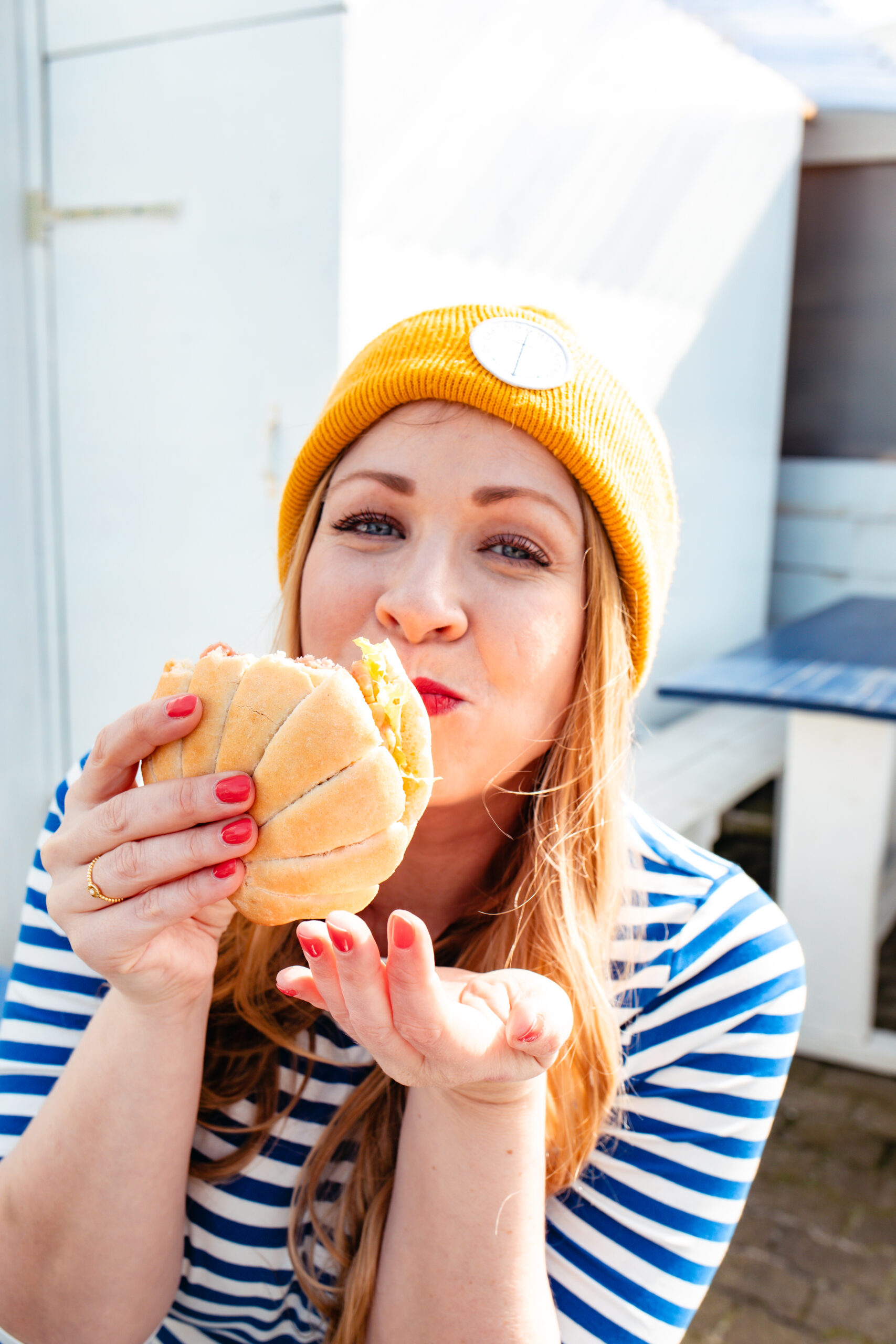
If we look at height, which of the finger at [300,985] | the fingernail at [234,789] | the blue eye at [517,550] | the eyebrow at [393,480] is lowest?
the finger at [300,985]

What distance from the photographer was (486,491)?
147 cm

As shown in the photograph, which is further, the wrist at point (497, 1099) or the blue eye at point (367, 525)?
the blue eye at point (367, 525)

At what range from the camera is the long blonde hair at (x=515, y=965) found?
4.92ft

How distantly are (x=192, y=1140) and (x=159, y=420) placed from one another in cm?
279

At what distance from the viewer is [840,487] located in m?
7.48

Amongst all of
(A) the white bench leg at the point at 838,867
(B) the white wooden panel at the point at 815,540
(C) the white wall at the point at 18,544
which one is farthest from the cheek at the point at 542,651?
(B) the white wooden panel at the point at 815,540

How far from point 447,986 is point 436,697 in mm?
371

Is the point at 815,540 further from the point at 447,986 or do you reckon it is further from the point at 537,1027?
the point at 537,1027

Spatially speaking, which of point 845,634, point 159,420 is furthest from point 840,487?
point 159,420

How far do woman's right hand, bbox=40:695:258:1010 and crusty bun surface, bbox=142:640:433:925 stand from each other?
0.03 meters

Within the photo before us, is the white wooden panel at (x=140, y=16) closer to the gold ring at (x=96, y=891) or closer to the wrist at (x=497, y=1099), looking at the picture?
the gold ring at (x=96, y=891)

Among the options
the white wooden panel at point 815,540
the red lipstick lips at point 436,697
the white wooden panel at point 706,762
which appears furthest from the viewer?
the white wooden panel at point 815,540

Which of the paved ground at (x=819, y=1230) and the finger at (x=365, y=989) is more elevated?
the finger at (x=365, y=989)

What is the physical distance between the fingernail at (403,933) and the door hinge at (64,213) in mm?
3258
